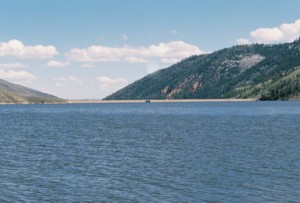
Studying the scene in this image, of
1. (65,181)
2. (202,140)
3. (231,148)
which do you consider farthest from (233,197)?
(202,140)

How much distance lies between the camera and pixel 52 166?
56.5 meters

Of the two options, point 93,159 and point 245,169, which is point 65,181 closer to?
point 93,159

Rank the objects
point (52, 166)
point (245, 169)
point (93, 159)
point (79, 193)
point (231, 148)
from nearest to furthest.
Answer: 1. point (79, 193)
2. point (245, 169)
3. point (52, 166)
4. point (93, 159)
5. point (231, 148)

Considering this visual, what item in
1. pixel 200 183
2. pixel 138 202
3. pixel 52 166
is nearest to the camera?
pixel 138 202

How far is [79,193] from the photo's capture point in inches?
1591

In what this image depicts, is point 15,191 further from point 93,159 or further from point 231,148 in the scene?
point 231,148

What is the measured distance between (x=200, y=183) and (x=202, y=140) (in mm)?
43353

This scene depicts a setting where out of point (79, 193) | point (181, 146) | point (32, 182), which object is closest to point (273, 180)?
point (79, 193)

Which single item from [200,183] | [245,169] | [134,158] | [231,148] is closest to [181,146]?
[231,148]

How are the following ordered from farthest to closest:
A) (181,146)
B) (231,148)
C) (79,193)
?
(181,146) < (231,148) < (79,193)

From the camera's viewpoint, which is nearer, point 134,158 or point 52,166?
point 52,166

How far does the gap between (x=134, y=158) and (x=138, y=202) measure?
84.7 ft

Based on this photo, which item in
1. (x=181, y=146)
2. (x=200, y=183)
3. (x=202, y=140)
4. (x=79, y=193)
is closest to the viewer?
(x=79, y=193)

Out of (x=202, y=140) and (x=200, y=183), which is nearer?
(x=200, y=183)
